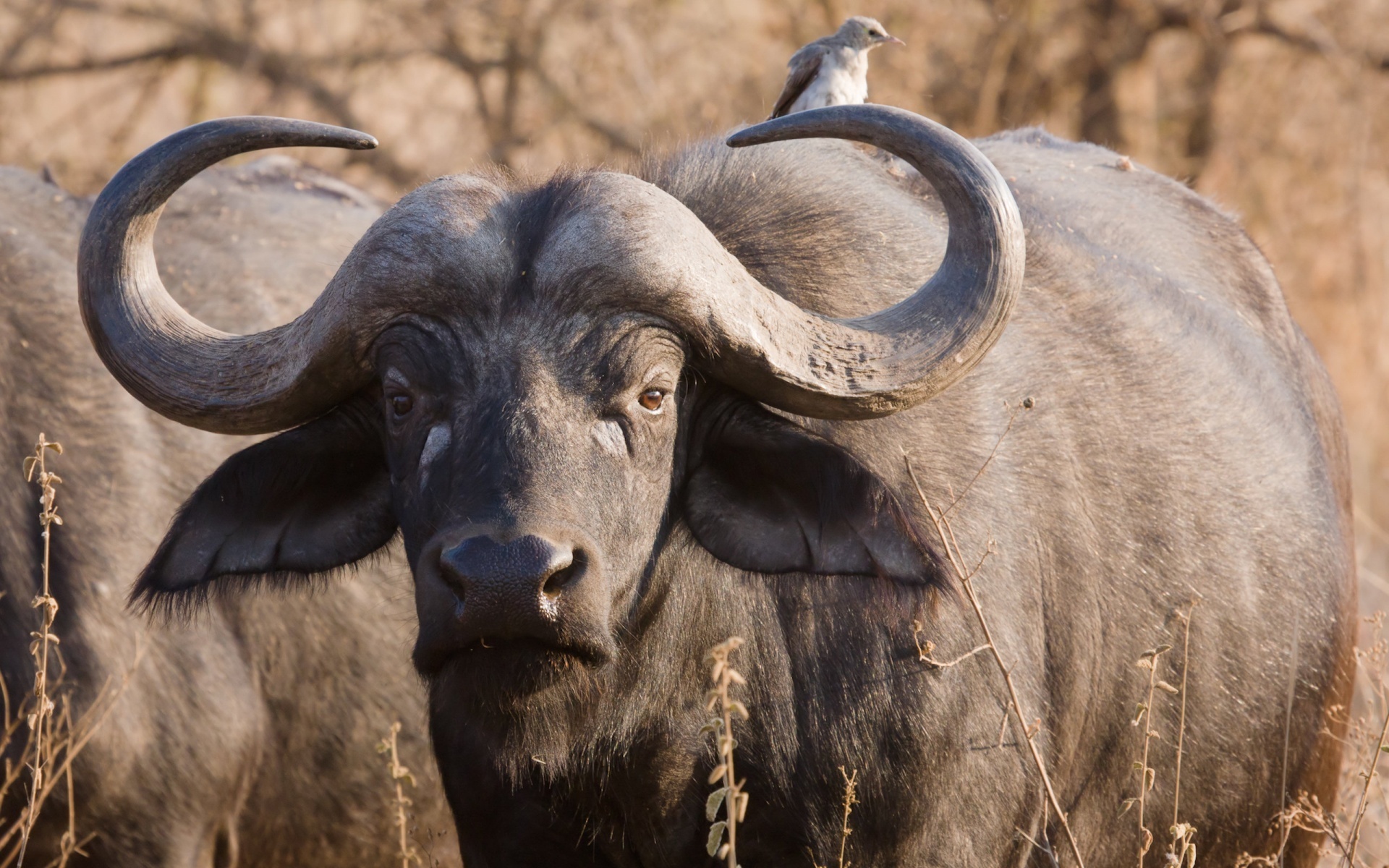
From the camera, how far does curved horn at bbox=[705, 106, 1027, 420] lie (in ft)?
9.64

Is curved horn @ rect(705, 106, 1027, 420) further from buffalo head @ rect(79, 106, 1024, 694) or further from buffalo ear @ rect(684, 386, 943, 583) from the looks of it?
buffalo ear @ rect(684, 386, 943, 583)

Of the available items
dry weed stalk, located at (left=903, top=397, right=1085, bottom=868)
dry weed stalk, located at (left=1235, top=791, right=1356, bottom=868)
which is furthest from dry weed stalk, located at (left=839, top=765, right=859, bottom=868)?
dry weed stalk, located at (left=1235, top=791, right=1356, bottom=868)

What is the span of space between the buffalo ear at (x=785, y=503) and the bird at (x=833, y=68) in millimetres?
2164

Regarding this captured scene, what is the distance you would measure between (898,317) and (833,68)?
2.34 metres

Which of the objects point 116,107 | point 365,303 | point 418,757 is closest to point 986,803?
point 365,303

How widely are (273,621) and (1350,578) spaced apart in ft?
10.4

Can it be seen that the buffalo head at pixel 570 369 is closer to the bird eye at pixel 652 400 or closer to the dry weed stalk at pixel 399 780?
the bird eye at pixel 652 400

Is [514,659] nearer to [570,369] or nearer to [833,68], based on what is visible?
[570,369]

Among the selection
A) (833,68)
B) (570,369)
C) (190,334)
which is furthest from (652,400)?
(833,68)

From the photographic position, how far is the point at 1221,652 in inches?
159

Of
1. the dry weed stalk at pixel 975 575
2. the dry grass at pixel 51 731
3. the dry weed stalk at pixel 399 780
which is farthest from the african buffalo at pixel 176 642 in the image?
the dry weed stalk at pixel 975 575

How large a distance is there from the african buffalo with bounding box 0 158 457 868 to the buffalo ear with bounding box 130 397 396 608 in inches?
21.2

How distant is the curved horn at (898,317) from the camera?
2.94 m

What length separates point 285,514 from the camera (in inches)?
132
